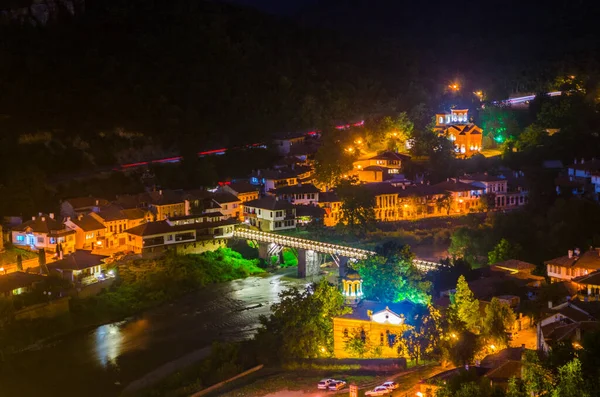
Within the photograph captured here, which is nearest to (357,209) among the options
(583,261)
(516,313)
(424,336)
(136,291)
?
(136,291)

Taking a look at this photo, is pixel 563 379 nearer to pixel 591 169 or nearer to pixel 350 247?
pixel 350 247

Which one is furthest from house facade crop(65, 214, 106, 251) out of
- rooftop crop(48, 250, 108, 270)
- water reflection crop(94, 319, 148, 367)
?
water reflection crop(94, 319, 148, 367)

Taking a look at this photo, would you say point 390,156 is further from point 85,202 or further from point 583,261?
point 583,261

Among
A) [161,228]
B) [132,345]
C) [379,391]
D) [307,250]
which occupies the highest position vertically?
[161,228]

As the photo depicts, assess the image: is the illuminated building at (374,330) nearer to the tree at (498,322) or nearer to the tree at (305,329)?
the tree at (305,329)

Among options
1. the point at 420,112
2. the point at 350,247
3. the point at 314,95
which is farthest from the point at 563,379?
the point at 314,95

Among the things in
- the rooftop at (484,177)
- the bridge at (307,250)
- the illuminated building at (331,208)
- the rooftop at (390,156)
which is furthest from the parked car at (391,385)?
the rooftop at (390,156)
